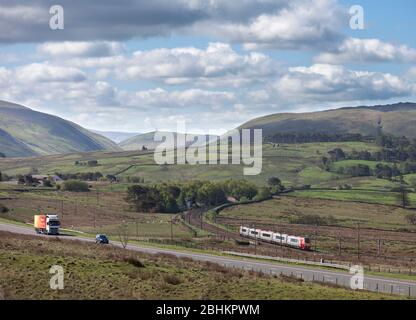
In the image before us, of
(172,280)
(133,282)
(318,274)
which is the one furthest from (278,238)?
(133,282)

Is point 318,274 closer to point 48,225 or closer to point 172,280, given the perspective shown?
point 172,280

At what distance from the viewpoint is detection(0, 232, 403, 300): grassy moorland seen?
45031 millimetres

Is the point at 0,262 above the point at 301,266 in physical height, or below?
above

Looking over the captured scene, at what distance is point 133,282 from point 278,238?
274 feet

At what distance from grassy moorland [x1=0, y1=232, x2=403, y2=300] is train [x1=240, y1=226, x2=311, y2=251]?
2557 inches

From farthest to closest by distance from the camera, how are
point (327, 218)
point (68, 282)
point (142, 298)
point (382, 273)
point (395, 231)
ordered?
point (327, 218) < point (395, 231) < point (382, 273) < point (68, 282) < point (142, 298)

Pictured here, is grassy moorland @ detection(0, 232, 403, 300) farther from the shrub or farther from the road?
the road

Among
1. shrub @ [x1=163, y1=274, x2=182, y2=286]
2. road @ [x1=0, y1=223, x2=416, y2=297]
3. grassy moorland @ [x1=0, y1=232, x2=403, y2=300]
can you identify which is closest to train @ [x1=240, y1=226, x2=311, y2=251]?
road @ [x1=0, y1=223, x2=416, y2=297]

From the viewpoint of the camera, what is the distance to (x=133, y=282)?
4734 centimetres

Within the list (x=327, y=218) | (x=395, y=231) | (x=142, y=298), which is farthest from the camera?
(x=327, y=218)

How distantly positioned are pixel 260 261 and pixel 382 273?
13.5m

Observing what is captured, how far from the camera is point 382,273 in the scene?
7581 cm
